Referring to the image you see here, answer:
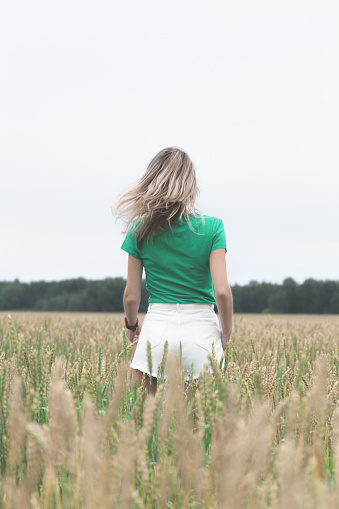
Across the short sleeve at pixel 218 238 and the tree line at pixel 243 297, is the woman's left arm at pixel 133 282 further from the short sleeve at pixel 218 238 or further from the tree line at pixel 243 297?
the tree line at pixel 243 297

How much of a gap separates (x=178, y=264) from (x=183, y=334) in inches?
14.6

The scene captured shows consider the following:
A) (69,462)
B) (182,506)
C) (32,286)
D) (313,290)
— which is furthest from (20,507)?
(32,286)

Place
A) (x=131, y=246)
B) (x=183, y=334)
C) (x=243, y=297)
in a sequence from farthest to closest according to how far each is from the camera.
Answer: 1. (x=243, y=297)
2. (x=131, y=246)
3. (x=183, y=334)

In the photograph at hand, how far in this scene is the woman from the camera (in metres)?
2.52

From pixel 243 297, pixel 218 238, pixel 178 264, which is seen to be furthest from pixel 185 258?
pixel 243 297

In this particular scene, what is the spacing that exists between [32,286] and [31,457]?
45024 millimetres

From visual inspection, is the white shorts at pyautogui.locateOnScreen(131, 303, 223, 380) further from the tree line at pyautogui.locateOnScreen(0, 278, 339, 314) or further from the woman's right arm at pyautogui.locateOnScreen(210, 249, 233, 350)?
the tree line at pyautogui.locateOnScreen(0, 278, 339, 314)

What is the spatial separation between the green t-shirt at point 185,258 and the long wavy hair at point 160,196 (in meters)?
0.06

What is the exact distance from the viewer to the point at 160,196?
259cm

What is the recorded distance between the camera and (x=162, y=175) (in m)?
2.64

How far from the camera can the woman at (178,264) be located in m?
2.52

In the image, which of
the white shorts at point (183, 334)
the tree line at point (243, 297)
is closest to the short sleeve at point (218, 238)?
the white shorts at point (183, 334)

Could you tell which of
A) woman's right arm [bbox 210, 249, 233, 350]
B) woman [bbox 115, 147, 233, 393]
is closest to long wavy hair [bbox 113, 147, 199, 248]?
woman [bbox 115, 147, 233, 393]

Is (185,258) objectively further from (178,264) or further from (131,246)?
(131,246)
